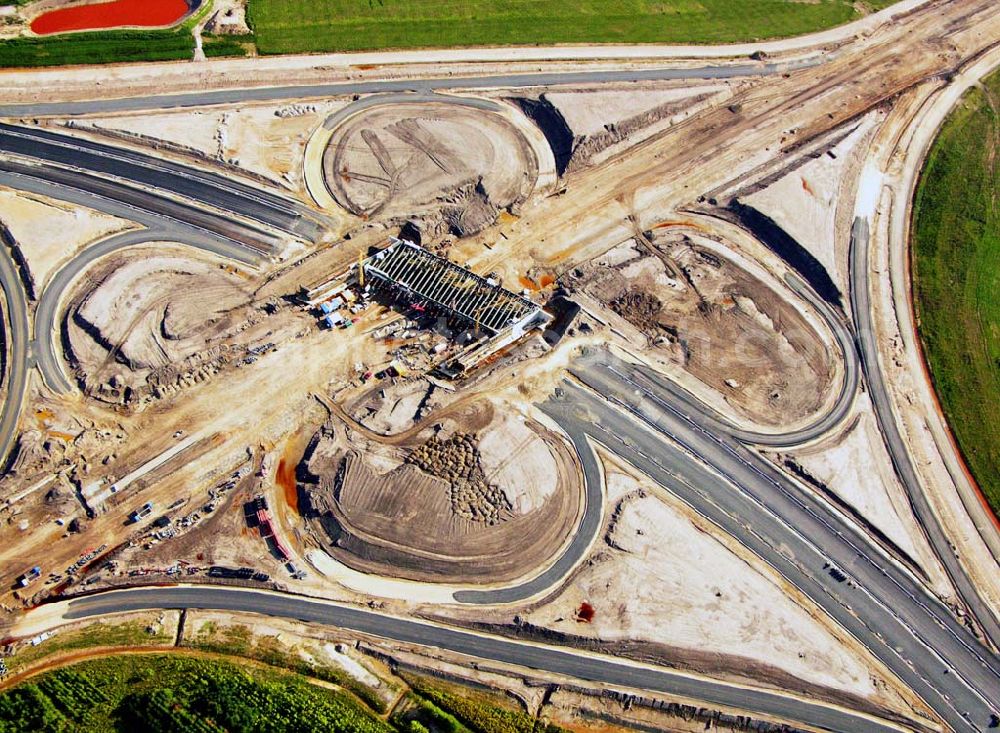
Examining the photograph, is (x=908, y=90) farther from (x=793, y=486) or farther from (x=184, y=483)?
(x=184, y=483)

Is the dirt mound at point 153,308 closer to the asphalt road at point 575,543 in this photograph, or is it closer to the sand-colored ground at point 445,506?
the sand-colored ground at point 445,506

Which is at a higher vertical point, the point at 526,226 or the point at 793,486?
the point at 526,226

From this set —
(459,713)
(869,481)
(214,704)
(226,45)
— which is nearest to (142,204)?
(226,45)

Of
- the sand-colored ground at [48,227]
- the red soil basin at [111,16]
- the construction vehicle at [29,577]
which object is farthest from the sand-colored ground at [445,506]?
the red soil basin at [111,16]

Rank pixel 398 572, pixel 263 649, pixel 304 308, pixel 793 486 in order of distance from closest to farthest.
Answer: pixel 263 649 < pixel 398 572 < pixel 793 486 < pixel 304 308

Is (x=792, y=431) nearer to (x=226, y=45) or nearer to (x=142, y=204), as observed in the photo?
(x=142, y=204)

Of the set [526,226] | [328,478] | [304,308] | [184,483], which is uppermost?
[526,226]

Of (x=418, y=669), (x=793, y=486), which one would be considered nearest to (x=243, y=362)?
(x=418, y=669)
